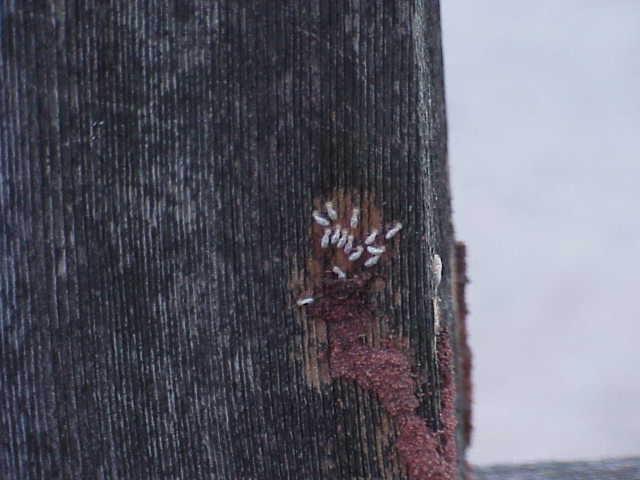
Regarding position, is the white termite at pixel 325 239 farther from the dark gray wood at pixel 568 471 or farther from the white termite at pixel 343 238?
the dark gray wood at pixel 568 471

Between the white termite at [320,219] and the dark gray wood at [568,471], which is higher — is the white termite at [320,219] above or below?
above

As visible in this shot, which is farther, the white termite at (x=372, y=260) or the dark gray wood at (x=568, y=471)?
the dark gray wood at (x=568, y=471)

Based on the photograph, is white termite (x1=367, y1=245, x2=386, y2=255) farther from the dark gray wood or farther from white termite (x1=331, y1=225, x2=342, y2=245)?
the dark gray wood

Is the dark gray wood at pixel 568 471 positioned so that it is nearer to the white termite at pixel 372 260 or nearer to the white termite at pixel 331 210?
the white termite at pixel 372 260

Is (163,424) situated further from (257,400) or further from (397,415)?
(397,415)

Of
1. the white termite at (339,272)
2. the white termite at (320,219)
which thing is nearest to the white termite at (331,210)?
the white termite at (320,219)

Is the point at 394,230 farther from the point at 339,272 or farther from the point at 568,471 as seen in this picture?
the point at 568,471

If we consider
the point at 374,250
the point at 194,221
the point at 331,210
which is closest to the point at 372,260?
the point at 374,250

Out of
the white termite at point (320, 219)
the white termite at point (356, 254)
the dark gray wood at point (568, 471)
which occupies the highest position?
the white termite at point (320, 219)

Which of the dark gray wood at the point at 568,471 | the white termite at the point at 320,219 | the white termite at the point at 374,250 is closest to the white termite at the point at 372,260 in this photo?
the white termite at the point at 374,250
